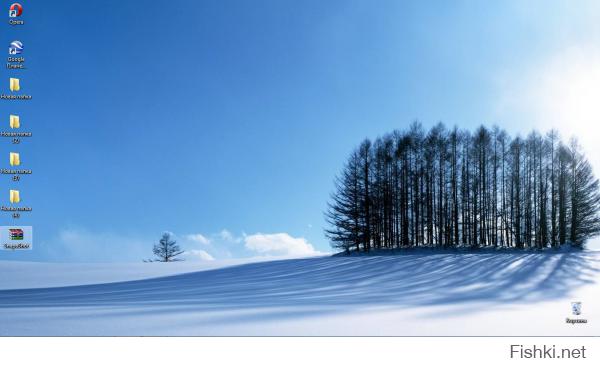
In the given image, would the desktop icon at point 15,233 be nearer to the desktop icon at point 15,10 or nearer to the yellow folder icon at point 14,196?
the yellow folder icon at point 14,196

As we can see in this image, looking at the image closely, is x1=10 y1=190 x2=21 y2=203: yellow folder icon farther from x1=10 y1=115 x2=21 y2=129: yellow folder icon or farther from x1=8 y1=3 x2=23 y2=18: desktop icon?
x1=8 y1=3 x2=23 y2=18: desktop icon

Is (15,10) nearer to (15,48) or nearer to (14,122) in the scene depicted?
(15,48)

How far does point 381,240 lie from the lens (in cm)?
2112

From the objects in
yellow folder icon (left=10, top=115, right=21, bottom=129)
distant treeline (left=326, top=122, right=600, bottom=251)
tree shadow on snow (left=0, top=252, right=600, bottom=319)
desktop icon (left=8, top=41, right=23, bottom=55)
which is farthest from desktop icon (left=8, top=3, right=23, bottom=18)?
distant treeline (left=326, top=122, right=600, bottom=251)

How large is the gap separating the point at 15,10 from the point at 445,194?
21.6m

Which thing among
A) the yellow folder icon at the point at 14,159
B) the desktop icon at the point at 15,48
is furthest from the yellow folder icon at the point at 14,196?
the desktop icon at the point at 15,48

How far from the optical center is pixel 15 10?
3705mm

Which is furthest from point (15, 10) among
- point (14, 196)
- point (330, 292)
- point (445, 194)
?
point (445, 194)

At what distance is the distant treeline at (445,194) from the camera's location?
1962 centimetres

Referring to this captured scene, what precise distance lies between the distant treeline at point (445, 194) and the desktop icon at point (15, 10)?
18.9 metres

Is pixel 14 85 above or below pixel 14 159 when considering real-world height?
above
